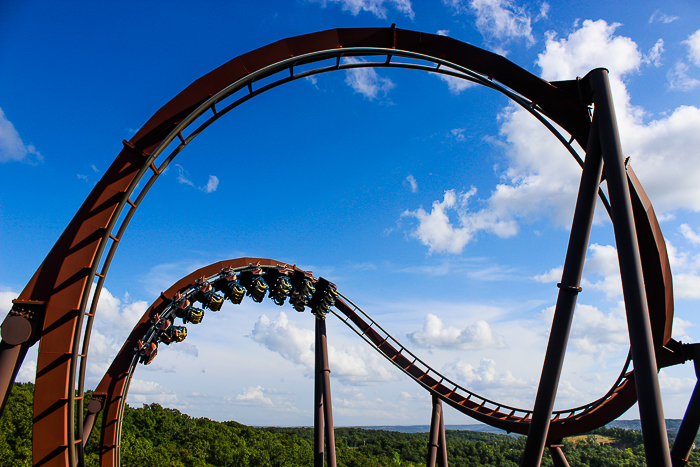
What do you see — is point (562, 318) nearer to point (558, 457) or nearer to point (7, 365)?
point (7, 365)

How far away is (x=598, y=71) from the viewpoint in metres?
6.36

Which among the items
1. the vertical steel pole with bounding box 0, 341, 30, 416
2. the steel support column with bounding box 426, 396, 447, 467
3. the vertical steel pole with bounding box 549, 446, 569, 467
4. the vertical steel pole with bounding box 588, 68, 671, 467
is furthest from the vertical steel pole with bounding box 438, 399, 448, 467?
the vertical steel pole with bounding box 0, 341, 30, 416

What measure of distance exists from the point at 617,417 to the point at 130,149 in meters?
13.2

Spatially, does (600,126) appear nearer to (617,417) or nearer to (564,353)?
(564,353)

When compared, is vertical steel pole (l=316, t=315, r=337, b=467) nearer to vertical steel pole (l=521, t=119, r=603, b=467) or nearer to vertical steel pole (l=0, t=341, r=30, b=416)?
vertical steel pole (l=521, t=119, r=603, b=467)

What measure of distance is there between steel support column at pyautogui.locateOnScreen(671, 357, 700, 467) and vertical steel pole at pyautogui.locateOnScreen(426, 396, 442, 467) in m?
7.06

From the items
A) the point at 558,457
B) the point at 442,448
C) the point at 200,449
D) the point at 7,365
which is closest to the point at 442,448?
the point at 442,448

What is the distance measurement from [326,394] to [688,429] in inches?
374

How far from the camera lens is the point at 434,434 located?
45.1 feet

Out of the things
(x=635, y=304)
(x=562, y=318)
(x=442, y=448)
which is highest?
(x=635, y=304)

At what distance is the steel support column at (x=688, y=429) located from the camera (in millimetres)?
7348

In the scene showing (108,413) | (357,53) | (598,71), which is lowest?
(108,413)

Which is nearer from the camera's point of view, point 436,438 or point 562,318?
point 562,318

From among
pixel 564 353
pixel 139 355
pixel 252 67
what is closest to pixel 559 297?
pixel 564 353
